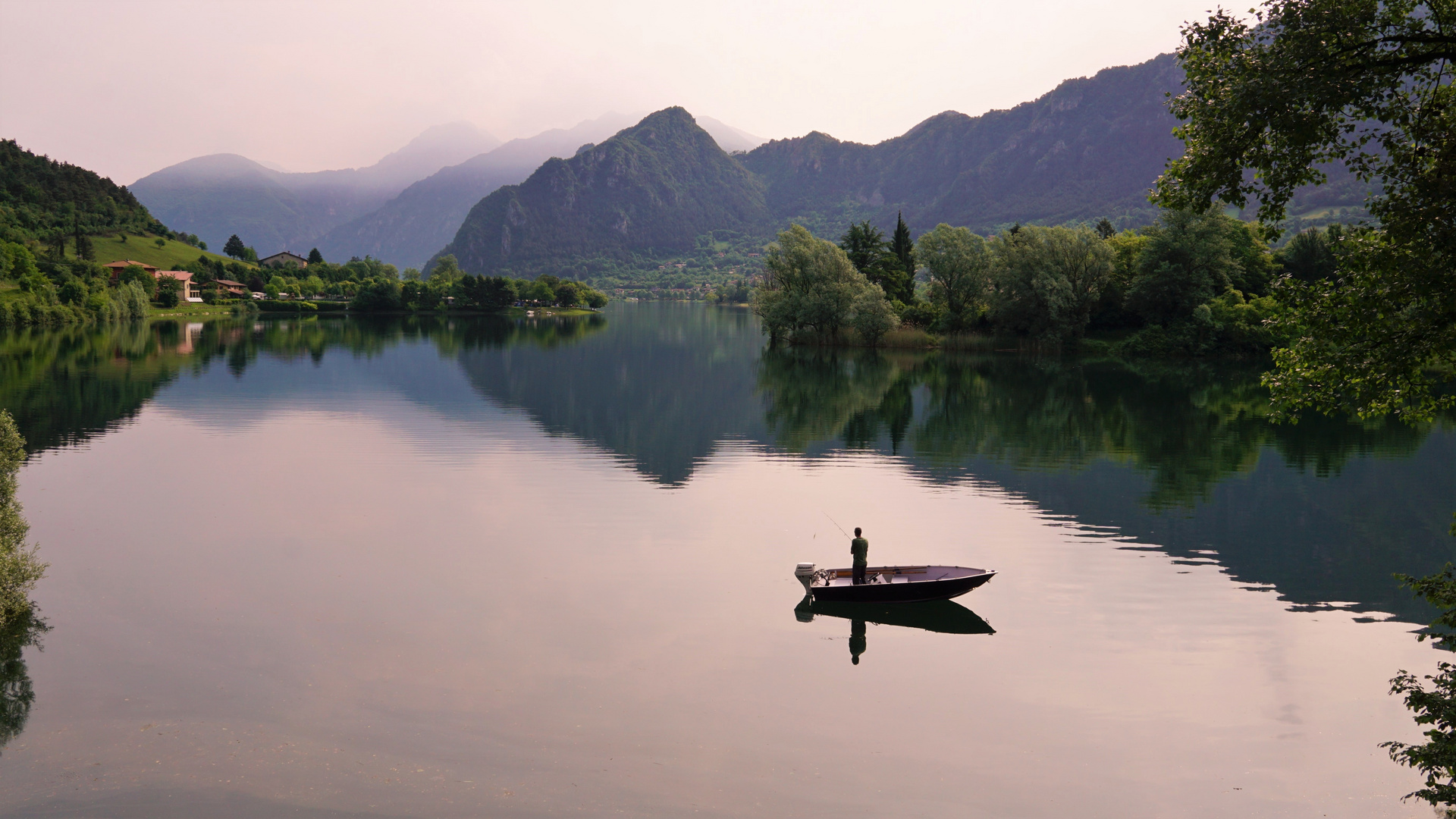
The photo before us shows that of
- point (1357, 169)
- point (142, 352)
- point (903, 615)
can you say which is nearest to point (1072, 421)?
point (903, 615)

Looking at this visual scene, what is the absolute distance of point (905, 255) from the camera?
143375 millimetres

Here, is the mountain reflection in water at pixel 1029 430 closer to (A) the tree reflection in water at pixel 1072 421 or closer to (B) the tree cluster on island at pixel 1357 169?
(A) the tree reflection in water at pixel 1072 421

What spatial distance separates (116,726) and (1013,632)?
2072 cm

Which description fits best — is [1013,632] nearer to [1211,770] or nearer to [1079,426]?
[1211,770]

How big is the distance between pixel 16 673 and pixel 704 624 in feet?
51.5

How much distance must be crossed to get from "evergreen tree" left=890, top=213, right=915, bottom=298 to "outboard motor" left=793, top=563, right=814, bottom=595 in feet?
359

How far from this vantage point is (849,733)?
60.4 ft

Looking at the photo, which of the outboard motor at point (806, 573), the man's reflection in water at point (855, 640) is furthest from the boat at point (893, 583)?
the man's reflection in water at point (855, 640)

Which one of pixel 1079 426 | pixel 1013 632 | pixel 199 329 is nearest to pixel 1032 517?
pixel 1013 632

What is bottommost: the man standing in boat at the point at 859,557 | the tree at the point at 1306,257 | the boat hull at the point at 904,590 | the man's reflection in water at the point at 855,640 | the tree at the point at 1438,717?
the man's reflection in water at the point at 855,640

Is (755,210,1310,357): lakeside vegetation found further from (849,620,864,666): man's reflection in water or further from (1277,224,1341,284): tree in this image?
(849,620,864,666): man's reflection in water

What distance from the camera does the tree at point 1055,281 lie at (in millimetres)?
110500

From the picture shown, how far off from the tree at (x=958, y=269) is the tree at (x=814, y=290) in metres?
9.36

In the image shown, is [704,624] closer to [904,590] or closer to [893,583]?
[893,583]
